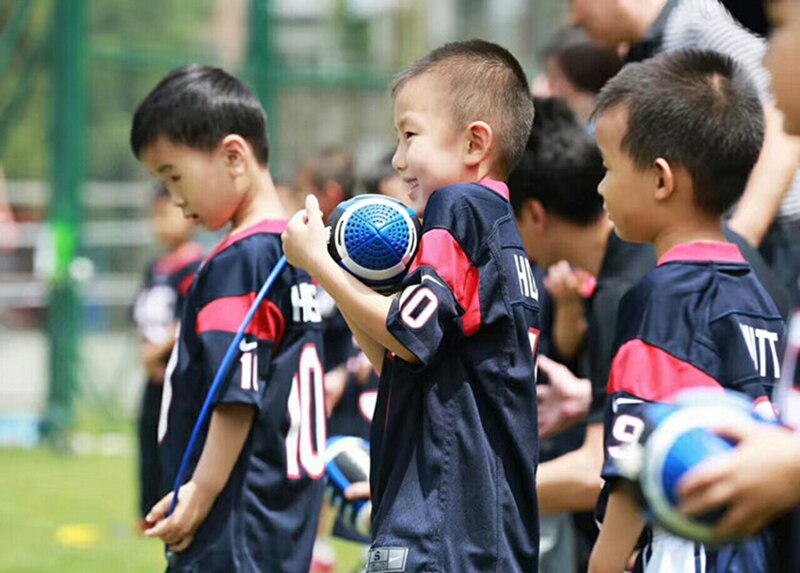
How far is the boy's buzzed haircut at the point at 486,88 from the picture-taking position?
9.91 feet

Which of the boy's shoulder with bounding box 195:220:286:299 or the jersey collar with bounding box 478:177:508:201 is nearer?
the jersey collar with bounding box 478:177:508:201

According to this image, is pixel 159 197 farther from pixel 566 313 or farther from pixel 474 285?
pixel 474 285

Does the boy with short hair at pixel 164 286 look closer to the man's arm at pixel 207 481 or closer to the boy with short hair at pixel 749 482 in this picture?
the man's arm at pixel 207 481

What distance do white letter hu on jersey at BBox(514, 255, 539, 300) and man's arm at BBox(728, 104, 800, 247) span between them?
869 mm

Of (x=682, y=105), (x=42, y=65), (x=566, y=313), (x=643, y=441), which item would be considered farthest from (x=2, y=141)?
(x=643, y=441)

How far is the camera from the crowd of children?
2805mm

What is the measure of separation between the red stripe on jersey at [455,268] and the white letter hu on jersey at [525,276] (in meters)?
0.13

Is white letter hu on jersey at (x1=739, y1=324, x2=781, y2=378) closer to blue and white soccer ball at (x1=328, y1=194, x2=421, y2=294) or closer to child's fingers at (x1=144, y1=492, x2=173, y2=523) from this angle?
blue and white soccer ball at (x1=328, y1=194, x2=421, y2=294)

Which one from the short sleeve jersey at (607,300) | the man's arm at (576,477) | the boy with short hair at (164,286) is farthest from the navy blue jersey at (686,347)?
the boy with short hair at (164,286)

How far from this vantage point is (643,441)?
6.53 feet

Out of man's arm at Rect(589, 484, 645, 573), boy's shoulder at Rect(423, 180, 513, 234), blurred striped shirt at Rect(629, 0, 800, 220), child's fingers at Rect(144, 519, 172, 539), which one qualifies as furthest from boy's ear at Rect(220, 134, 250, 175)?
man's arm at Rect(589, 484, 645, 573)

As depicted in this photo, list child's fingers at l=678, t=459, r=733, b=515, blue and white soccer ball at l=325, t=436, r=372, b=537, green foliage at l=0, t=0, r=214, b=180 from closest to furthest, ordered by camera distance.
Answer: child's fingers at l=678, t=459, r=733, b=515 < blue and white soccer ball at l=325, t=436, r=372, b=537 < green foliage at l=0, t=0, r=214, b=180

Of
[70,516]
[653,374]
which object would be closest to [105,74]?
[70,516]

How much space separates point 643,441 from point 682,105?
4.19ft
